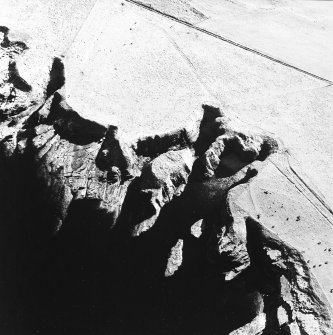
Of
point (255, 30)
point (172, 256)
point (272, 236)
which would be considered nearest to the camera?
point (272, 236)

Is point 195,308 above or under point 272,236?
under

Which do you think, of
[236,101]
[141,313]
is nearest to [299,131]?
[236,101]

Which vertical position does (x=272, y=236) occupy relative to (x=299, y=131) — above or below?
below

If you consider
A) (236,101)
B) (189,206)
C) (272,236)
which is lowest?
(189,206)

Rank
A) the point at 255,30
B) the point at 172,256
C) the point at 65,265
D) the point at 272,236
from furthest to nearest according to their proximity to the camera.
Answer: the point at 255,30 → the point at 65,265 → the point at 172,256 → the point at 272,236

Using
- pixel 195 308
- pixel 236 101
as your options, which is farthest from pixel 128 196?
pixel 236 101

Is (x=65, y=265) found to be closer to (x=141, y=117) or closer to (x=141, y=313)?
(x=141, y=313)

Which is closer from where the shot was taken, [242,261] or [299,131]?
[242,261]

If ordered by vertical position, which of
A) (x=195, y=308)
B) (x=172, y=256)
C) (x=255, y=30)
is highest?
(x=255, y=30)

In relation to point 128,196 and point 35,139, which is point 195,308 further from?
point 35,139
